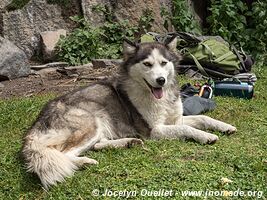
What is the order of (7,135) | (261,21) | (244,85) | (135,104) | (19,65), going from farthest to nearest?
1. (261,21)
2. (19,65)
3. (244,85)
4. (7,135)
5. (135,104)

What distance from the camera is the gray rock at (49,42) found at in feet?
30.4

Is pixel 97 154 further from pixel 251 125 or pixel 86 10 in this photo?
pixel 86 10

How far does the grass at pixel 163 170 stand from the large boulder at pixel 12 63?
3.47 m

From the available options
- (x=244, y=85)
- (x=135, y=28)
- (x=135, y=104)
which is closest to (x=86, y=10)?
(x=135, y=28)

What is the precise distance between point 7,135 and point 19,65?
330 centimetres

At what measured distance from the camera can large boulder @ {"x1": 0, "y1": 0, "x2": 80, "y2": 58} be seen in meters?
9.54

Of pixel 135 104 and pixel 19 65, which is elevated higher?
pixel 135 104

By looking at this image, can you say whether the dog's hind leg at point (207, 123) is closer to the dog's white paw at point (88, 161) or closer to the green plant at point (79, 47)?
the dog's white paw at point (88, 161)

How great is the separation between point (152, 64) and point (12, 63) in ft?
14.4

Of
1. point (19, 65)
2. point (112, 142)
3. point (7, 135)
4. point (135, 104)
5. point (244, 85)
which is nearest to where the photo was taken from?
point (112, 142)

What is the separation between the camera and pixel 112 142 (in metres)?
4.62

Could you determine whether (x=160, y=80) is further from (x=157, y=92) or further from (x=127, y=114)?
(x=127, y=114)

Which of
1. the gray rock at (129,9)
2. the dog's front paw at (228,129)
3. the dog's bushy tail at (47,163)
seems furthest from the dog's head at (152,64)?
the gray rock at (129,9)

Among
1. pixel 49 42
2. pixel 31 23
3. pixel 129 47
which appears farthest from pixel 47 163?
pixel 31 23
